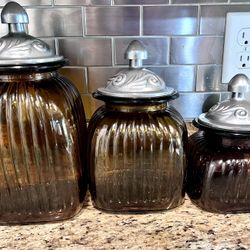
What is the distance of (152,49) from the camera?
699 mm

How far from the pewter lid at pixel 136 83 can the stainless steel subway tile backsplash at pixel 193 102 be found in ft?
0.84

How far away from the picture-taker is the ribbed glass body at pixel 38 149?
0.47 metres

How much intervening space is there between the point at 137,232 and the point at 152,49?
0.40m

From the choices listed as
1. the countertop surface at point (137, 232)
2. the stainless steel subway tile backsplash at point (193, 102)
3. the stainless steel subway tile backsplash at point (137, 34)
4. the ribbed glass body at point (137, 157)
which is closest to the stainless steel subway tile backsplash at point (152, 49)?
the stainless steel subway tile backsplash at point (137, 34)

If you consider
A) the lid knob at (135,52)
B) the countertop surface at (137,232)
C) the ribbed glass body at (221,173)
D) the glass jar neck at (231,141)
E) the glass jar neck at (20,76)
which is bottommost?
the countertop surface at (137,232)

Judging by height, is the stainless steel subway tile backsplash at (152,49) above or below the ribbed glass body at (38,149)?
above

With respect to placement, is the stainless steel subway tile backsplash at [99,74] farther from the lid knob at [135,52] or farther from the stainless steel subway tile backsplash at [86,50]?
the lid knob at [135,52]

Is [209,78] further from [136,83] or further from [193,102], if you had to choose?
[136,83]

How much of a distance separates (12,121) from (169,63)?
39 cm

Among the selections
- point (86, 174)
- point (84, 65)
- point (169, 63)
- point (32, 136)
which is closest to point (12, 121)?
point (32, 136)

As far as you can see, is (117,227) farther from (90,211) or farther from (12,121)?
(12,121)

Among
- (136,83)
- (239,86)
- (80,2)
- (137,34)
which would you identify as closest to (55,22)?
(80,2)

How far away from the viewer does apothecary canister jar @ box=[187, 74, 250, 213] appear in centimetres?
50

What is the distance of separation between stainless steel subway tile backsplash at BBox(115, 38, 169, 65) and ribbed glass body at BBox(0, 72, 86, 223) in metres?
0.21
